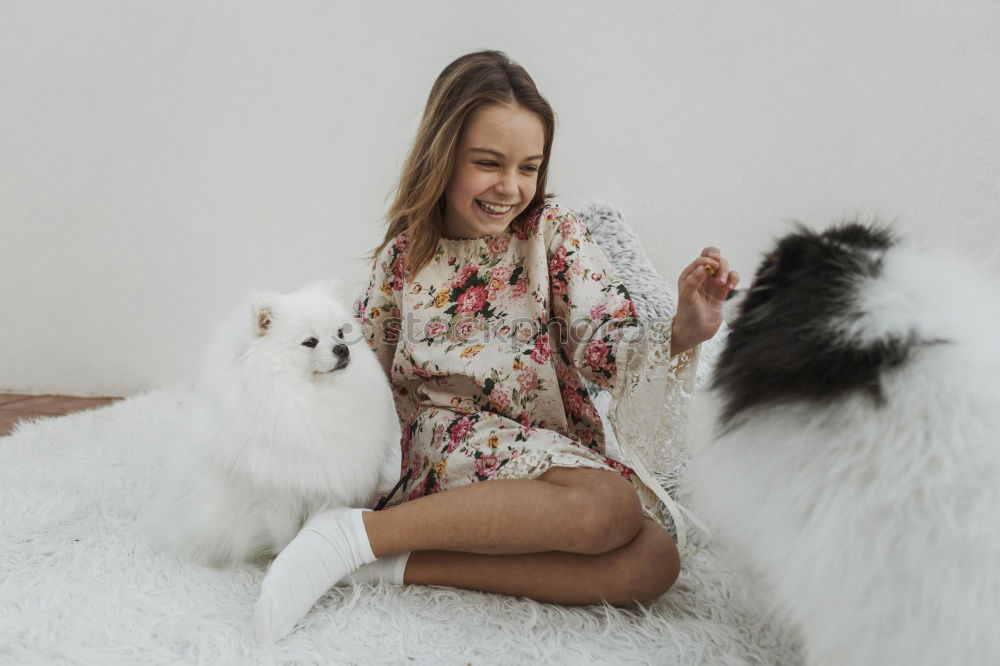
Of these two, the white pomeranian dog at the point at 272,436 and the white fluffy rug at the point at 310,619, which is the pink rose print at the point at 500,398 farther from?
the white fluffy rug at the point at 310,619

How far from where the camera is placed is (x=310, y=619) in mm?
801

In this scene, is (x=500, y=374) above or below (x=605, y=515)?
above

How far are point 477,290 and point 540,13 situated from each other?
0.97m

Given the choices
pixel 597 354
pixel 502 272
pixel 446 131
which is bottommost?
pixel 597 354

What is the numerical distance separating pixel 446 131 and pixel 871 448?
78 centimetres

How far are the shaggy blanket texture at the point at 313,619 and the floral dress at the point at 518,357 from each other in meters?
0.20

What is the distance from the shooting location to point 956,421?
47 cm

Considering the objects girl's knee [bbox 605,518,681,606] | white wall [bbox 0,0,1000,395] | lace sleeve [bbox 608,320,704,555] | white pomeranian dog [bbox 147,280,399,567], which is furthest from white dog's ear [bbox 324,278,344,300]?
white wall [bbox 0,0,1000,395]

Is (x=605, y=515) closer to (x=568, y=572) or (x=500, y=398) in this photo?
(x=568, y=572)

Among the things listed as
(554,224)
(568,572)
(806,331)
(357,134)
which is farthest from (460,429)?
(357,134)

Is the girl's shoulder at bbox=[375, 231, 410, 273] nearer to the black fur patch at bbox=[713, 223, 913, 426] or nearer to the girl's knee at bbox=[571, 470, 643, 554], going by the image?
the girl's knee at bbox=[571, 470, 643, 554]

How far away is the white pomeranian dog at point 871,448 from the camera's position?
457 millimetres

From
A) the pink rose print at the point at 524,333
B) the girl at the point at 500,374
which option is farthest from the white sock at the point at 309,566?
the pink rose print at the point at 524,333

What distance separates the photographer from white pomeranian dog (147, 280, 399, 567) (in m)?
0.85
